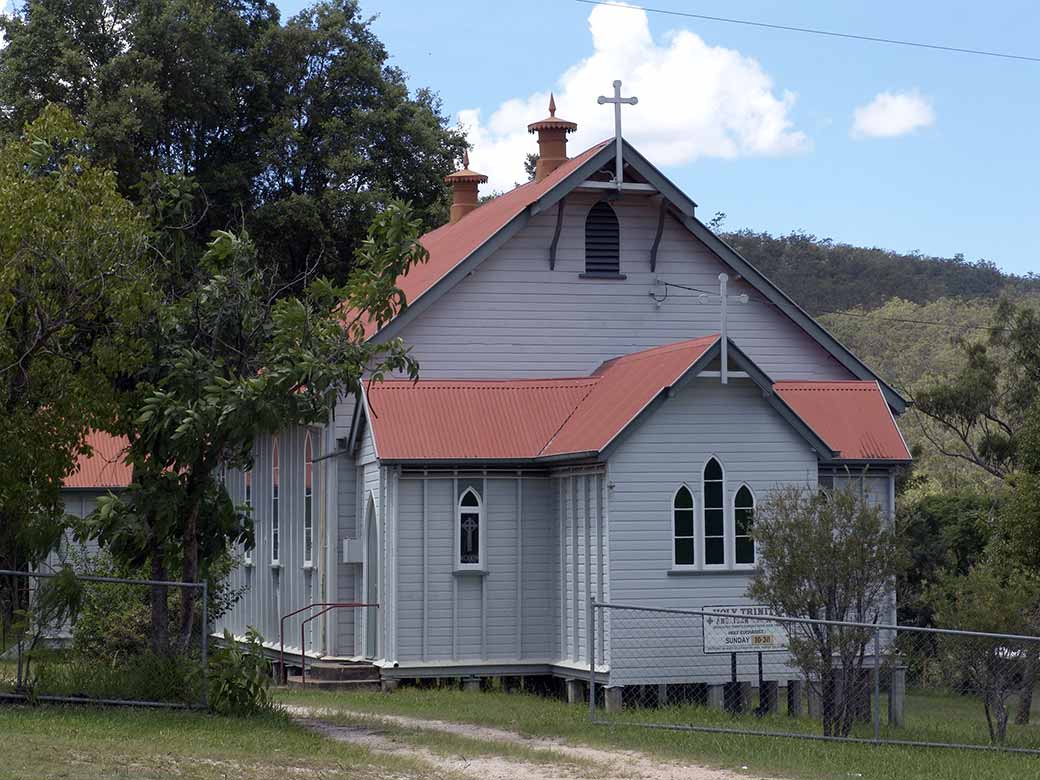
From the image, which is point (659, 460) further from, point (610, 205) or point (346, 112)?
point (346, 112)

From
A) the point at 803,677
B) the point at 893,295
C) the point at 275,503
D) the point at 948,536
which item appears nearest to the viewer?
the point at 803,677

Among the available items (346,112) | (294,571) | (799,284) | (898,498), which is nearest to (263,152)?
(346,112)

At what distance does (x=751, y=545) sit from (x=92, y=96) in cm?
2612

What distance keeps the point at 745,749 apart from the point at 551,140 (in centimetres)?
1735

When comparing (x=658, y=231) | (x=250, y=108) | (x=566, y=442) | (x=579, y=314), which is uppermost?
(x=250, y=108)

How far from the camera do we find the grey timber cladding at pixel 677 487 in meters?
23.3

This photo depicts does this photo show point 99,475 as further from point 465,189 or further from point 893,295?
point 893,295

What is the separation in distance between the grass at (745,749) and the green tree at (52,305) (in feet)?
16.9

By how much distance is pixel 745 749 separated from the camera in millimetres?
17438

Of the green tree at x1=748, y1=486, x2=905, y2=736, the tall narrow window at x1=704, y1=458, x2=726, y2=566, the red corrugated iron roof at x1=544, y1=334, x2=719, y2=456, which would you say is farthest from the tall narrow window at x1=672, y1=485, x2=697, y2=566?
the green tree at x1=748, y1=486, x2=905, y2=736

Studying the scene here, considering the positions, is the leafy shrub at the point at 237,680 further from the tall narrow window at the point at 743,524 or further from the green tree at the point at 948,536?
the green tree at the point at 948,536

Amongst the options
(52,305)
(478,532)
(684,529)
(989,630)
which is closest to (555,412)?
(478,532)

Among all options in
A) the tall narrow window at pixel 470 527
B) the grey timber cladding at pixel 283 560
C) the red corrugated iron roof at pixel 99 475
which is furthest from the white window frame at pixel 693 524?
the red corrugated iron roof at pixel 99 475

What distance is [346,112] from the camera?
47688 millimetres
